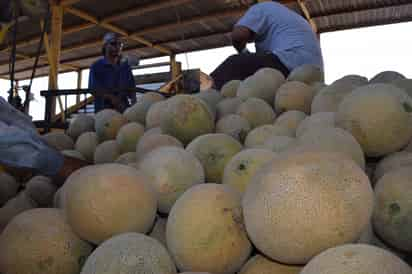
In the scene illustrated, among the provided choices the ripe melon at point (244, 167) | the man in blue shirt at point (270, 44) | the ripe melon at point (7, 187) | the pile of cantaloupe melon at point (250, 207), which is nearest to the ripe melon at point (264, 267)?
the pile of cantaloupe melon at point (250, 207)

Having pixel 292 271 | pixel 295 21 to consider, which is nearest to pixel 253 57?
pixel 295 21

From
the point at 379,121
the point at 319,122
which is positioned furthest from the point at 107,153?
the point at 379,121

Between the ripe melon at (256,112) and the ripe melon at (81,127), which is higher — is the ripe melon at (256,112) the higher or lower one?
the higher one

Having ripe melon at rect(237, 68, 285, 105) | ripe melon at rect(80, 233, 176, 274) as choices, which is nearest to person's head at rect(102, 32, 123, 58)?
ripe melon at rect(237, 68, 285, 105)

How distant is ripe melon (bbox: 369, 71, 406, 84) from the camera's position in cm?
191

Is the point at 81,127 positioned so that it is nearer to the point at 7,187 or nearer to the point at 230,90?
the point at 7,187

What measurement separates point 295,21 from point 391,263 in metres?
3.08

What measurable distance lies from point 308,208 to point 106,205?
58 cm

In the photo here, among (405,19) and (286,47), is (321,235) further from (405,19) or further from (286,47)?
Answer: (405,19)

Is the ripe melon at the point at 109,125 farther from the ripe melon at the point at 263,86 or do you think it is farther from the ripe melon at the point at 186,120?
the ripe melon at the point at 263,86

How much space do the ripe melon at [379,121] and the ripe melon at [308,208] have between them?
509mm

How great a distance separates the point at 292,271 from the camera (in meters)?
0.96

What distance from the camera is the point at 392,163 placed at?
52.9 inches

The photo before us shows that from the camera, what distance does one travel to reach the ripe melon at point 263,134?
5.65 feet
